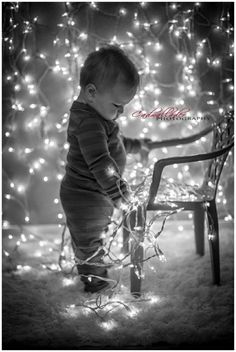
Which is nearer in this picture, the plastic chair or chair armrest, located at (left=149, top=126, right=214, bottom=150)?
the plastic chair

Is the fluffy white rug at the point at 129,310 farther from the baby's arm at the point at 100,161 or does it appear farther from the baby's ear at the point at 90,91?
the baby's ear at the point at 90,91

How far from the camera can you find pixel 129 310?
1.30m

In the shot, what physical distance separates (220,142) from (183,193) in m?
0.26

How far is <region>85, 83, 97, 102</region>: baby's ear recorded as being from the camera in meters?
1.37

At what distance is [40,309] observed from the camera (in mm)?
1339

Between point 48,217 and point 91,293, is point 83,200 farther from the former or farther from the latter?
point 48,217

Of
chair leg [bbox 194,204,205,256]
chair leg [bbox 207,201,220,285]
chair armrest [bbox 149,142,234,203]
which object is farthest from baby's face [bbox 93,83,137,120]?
chair leg [bbox 194,204,205,256]

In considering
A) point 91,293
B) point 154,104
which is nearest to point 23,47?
point 154,104

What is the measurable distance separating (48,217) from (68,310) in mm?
1053

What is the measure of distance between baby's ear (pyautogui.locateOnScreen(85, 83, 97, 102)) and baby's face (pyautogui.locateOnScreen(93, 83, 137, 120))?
12 millimetres

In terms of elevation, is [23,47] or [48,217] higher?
[23,47]

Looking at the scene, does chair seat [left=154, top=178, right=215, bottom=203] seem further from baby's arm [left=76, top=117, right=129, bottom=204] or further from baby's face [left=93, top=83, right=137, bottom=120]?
baby's face [left=93, top=83, right=137, bottom=120]

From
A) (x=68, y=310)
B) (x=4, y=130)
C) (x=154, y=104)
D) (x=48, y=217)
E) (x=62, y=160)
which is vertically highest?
(x=154, y=104)

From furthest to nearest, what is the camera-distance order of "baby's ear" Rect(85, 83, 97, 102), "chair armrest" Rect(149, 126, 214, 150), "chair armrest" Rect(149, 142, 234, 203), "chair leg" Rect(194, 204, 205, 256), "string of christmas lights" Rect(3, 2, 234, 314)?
1. "string of christmas lights" Rect(3, 2, 234, 314)
2. "chair leg" Rect(194, 204, 205, 256)
3. "chair armrest" Rect(149, 126, 214, 150)
4. "baby's ear" Rect(85, 83, 97, 102)
5. "chair armrest" Rect(149, 142, 234, 203)
